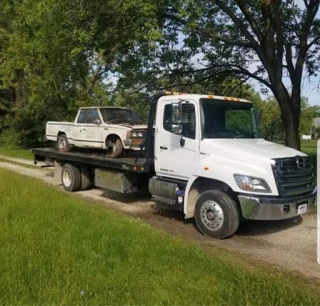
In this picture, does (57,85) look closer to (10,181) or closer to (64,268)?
(10,181)

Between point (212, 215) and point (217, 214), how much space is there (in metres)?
0.12

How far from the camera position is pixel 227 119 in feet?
26.2

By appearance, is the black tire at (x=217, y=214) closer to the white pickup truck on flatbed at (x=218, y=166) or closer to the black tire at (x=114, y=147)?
the white pickup truck on flatbed at (x=218, y=166)

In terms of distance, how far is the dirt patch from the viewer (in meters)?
6.12

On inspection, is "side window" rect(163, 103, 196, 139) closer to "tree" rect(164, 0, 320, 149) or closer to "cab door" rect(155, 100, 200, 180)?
"cab door" rect(155, 100, 200, 180)

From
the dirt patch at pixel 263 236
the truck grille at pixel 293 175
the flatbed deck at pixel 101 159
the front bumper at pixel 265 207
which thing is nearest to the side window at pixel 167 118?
the flatbed deck at pixel 101 159

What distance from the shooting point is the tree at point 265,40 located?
46.2 ft

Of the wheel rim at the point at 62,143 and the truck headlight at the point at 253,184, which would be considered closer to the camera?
the truck headlight at the point at 253,184

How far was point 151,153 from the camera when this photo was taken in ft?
29.3

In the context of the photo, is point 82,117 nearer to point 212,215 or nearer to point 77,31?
point 77,31

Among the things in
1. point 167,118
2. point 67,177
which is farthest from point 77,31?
point 167,118

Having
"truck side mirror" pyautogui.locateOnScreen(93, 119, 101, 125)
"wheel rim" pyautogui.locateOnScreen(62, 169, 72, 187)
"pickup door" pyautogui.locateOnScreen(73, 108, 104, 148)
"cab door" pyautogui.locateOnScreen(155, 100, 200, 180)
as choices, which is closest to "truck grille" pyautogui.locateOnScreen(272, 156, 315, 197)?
"cab door" pyautogui.locateOnScreen(155, 100, 200, 180)

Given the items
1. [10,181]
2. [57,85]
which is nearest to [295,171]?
[10,181]

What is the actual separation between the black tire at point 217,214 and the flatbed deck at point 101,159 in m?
1.92
